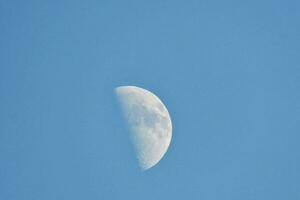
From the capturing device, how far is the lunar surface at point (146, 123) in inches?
335

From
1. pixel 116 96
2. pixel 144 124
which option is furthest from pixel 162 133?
pixel 116 96

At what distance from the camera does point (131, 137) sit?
859cm

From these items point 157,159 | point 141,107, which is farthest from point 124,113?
point 157,159

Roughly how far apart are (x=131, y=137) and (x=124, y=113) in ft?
1.40

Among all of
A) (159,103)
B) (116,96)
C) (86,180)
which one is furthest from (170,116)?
(86,180)

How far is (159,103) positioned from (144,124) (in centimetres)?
49

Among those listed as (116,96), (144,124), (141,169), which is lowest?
(141,169)

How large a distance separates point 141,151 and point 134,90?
102cm

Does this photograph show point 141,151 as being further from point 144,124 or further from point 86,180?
point 86,180

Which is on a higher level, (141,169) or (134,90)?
(134,90)

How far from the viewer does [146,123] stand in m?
8.65

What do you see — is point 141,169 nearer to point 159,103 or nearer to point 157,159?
point 157,159

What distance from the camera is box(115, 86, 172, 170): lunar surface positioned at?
335 inches

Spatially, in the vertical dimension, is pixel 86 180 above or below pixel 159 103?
below
